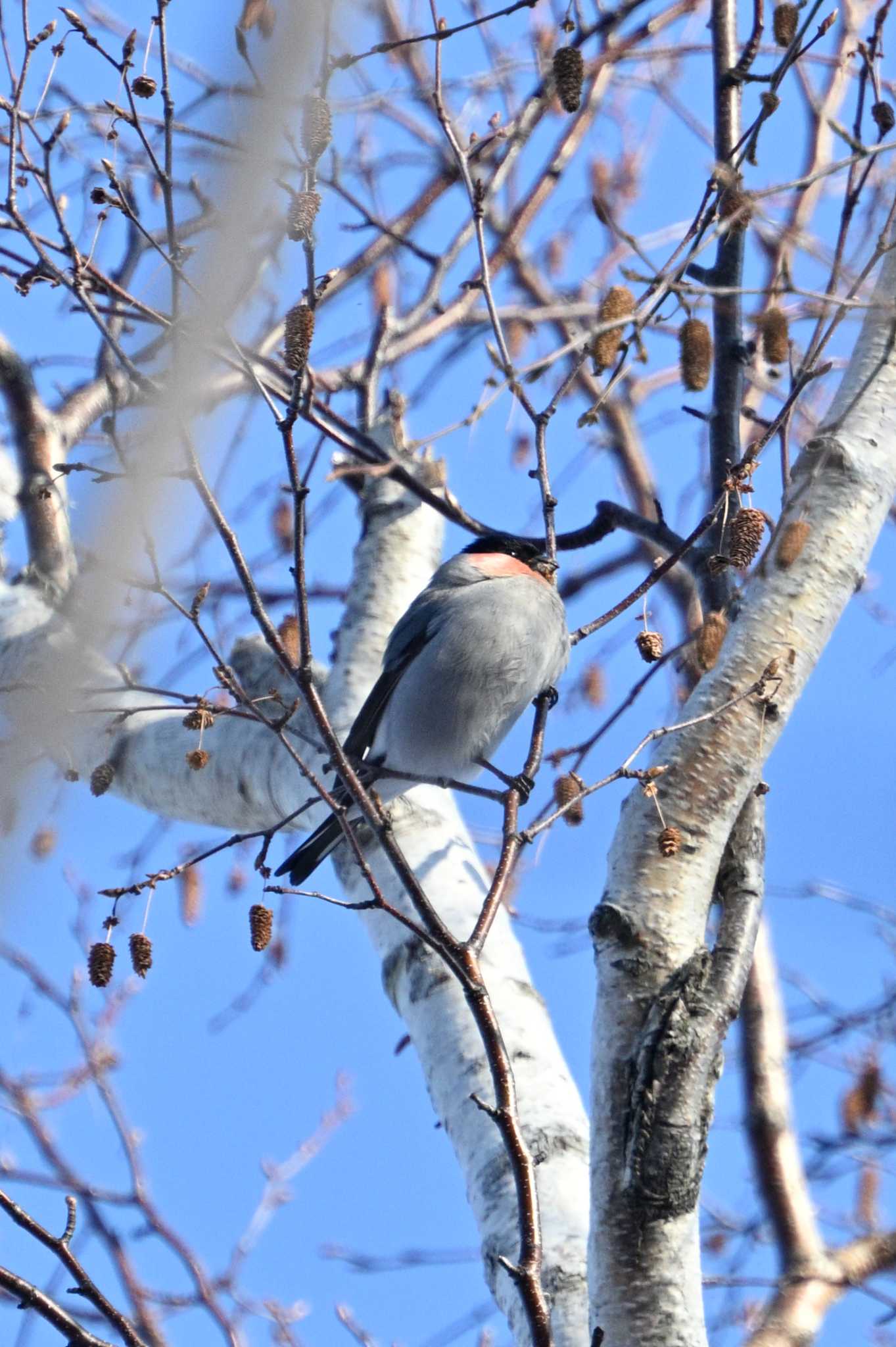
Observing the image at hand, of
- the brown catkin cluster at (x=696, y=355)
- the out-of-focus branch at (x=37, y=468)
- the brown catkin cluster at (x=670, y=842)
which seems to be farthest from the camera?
the out-of-focus branch at (x=37, y=468)

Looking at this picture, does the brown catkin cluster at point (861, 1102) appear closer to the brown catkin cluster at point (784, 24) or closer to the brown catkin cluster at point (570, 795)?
the brown catkin cluster at point (570, 795)

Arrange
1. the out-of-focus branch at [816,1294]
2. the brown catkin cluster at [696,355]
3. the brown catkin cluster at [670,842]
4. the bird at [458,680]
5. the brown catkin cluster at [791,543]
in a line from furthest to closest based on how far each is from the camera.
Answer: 1. the out-of-focus branch at [816,1294]
2. the bird at [458,680]
3. the brown catkin cluster at [696,355]
4. the brown catkin cluster at [791,543]
5. the brown catkin cluster at [670,842]

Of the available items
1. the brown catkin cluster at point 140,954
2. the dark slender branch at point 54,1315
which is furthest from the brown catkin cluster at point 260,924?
the dark slender branch at point 54,1315

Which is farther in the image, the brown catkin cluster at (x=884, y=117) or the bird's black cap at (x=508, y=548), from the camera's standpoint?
the bird's black cap at (x=508, y=548)

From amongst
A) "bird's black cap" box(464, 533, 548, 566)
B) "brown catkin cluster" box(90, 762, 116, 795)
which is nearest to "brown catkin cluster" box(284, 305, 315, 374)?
"brown catkin cluster" box(90, 762, 116, 795)

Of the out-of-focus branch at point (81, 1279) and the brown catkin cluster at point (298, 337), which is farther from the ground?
the brown catkin cluster at point (298, 337)

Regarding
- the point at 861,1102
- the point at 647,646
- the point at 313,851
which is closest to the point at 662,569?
the point at 647,646

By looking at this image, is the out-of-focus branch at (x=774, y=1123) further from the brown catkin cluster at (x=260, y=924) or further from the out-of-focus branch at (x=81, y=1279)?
the out-of-focus branch at (x=81, y=1279)

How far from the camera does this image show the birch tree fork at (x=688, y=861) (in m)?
1.68

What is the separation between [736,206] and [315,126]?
1076mm

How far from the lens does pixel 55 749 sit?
1.37 metres

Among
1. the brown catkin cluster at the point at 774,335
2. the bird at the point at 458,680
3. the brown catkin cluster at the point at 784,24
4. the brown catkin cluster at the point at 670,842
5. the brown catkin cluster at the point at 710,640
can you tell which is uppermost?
the brown catkin cluster at the point at 784,24

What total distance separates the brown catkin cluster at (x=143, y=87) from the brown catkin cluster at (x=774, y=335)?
124 cm

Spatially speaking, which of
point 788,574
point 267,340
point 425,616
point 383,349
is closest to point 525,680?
point 425,616
